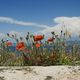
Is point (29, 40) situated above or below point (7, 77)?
above

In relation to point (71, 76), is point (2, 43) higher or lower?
higher

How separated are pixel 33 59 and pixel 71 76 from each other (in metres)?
2.70

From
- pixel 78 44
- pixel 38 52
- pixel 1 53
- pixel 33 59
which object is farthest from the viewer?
pixel 78 44

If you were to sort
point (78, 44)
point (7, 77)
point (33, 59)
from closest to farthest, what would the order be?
1. point (7, 77)
2. point (33, 59)
3. point (78, 44)

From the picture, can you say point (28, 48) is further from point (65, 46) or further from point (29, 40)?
point (65, 46)

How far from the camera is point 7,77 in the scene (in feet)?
14.1

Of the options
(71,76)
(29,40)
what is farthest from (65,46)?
(71,76)

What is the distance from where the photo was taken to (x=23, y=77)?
4344mm

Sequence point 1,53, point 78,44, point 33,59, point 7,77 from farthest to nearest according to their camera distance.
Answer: point 78,44 < point 1,53 < point 33,59 < point 7,77

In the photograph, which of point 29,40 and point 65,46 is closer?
point 29,40

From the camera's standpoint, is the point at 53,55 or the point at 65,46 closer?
the point at 53,55

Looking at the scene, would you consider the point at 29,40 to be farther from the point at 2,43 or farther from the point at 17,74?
the point at 17,74

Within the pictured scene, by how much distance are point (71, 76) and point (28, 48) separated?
355 centimetres

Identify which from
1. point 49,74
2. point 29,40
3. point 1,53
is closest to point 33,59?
point 29,40
